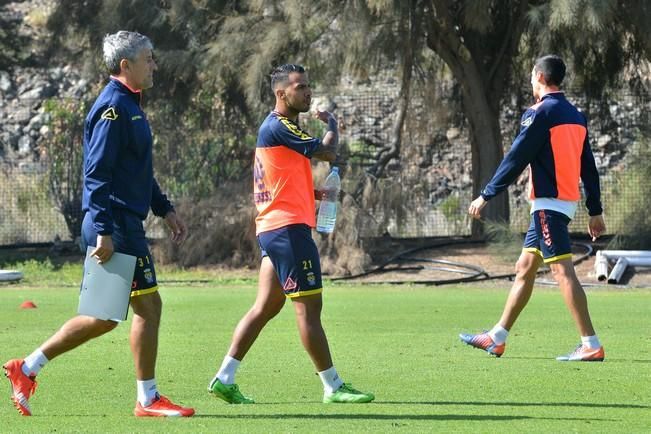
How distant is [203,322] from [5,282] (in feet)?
25.4

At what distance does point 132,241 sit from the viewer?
24.4 feet

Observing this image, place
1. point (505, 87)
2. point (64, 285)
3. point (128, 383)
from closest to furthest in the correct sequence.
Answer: point (128, 383) → point (64, 285) → point (505, 87)

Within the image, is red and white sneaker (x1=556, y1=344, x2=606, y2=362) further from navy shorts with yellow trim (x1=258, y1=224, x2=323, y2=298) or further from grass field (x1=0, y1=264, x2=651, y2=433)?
navy shorts with yellow trim (x1=258, y1=224, x2=323, y2=298)

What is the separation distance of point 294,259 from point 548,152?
3130 millimetres

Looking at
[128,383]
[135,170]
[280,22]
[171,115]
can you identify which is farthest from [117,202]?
[171,115]

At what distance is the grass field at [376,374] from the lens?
7285mm

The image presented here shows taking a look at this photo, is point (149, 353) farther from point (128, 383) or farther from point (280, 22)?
point (280, 22)

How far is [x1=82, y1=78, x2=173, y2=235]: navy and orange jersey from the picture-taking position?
7258 mm

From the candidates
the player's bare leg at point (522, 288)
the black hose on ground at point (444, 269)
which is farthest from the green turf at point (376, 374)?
the black hose on ground at point (444, 269)

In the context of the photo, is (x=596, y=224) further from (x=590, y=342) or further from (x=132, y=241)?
(x=132, y=241)

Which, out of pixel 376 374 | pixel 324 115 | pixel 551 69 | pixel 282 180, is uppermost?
pixel 551 69

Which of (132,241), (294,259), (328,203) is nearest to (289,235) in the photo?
(294,259)

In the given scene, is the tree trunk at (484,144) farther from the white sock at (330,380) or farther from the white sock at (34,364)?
the white sock at (34,364)

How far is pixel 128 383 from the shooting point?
8883 mm
